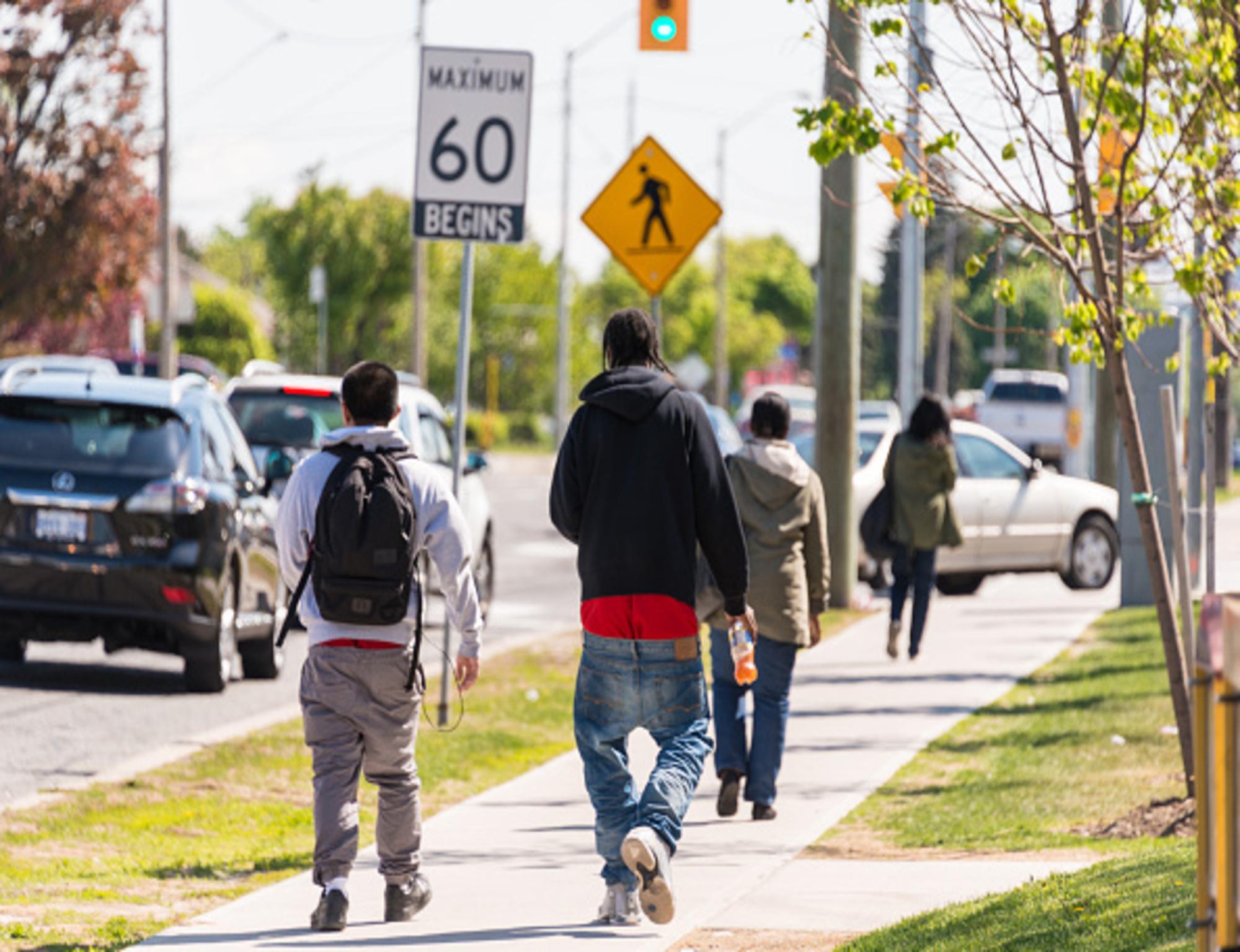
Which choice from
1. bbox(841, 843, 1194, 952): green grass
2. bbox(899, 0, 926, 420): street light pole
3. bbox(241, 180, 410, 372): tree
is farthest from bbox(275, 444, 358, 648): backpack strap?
bbox(241, 180, 410, 372): tree

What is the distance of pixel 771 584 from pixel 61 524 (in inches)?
198

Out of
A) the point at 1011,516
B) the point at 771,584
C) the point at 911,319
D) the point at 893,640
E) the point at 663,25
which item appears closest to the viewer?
the point at 771,584

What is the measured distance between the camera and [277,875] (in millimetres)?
8500

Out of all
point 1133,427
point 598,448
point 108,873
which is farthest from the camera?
Result: point 1133,427

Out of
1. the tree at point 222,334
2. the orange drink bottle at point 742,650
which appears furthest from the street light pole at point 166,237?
the tree at point 222,334

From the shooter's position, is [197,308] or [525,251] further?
[525,251]

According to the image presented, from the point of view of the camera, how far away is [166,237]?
103ft

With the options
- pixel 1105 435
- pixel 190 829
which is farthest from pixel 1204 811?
pixel 1105 435

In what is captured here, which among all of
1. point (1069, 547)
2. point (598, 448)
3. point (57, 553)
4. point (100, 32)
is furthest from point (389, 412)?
point (100, 32)

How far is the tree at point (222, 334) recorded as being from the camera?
223 feet

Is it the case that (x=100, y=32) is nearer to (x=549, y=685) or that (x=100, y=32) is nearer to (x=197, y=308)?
(x=549, y=685)

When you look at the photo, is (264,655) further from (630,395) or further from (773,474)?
(630,395)

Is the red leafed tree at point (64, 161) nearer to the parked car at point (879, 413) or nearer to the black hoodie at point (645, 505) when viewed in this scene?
the parked car at point (879, 413)

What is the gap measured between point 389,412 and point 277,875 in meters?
2.07
